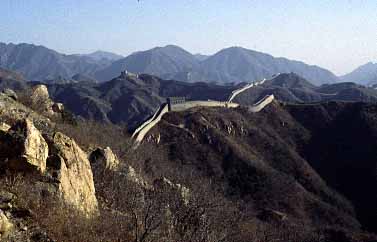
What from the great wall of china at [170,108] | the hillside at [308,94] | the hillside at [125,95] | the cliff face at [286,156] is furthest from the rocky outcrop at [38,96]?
the hillside at [125,95]

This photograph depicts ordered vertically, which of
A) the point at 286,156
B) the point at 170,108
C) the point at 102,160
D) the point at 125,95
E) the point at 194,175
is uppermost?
the point at 102,160

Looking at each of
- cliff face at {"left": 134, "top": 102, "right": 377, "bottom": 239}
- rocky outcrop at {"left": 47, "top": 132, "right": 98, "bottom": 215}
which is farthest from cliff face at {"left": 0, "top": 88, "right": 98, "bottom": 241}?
cliff face at {"left": 134, "top": 102, "right": 377, "bottom": 239}

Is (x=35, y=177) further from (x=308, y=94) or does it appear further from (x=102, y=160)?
(x=308, y=94)

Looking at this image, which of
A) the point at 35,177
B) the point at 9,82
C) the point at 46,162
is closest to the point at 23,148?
the point at 35,177

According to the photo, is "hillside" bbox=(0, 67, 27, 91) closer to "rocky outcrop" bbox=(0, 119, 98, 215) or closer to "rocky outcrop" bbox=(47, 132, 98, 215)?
"rocky outcrop" bbox=(47, 132, 98, 215)

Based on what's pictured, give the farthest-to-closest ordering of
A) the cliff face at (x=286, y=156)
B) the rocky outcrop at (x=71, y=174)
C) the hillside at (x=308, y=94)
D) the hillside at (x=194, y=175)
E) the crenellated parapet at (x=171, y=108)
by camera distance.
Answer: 1. the hillside at (x=308, y=94)
2. the cliff face at (x=286, y=156)
3. the crenellated parapet at (x=171, y=108)
4. the rocky outcrop at (x=71, y=174)
5. the hillside at (x=194, y=175)

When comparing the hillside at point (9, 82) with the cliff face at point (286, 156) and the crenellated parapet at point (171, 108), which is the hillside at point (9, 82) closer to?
the crenellated parapet at point (171, 108)

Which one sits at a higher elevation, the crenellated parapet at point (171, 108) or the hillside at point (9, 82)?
the crenellated parapet at point (171, 108)
